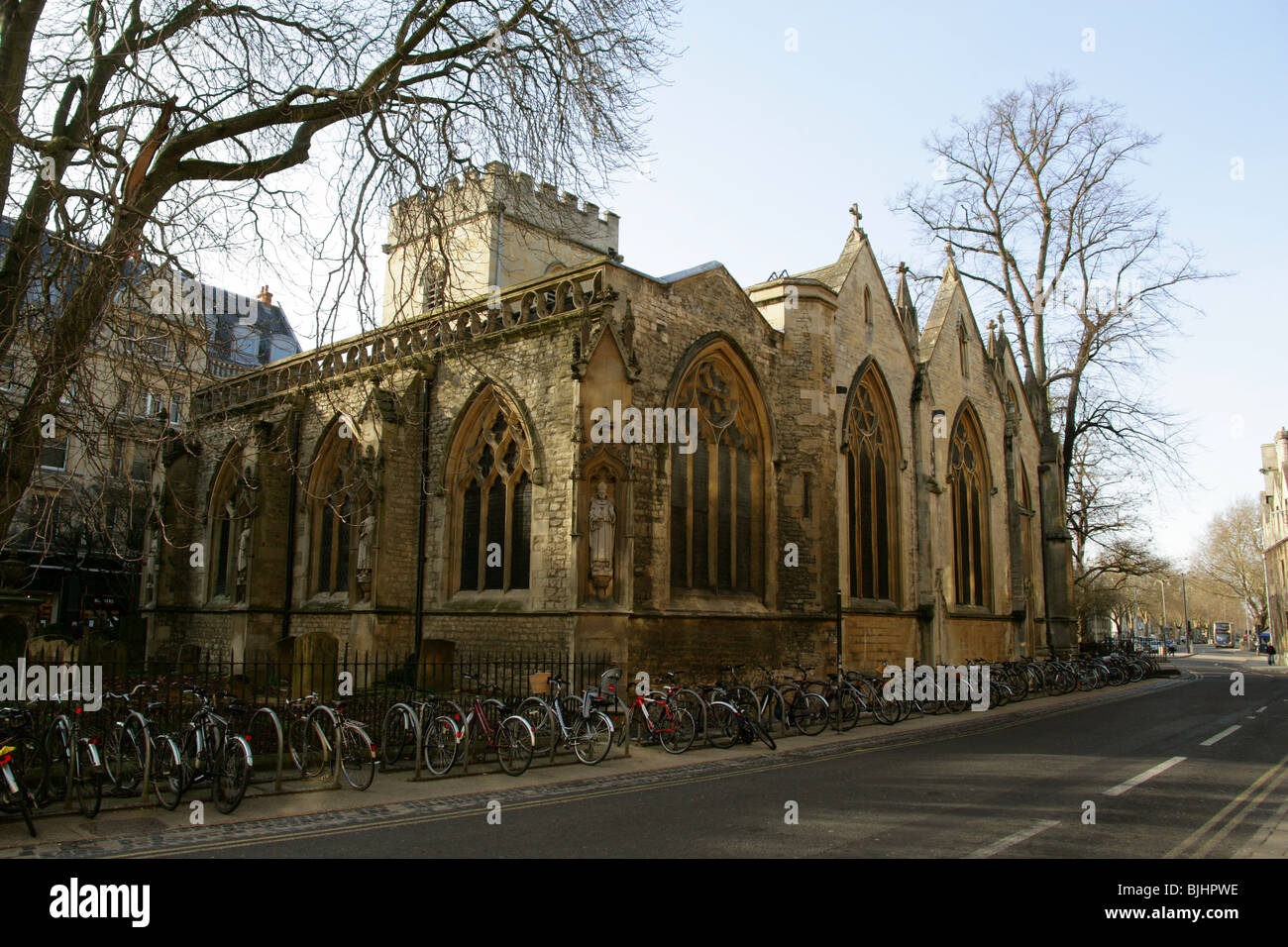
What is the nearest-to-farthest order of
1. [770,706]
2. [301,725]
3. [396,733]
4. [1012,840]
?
[1012,840]
[301,725]
[396,733]
[770,706]

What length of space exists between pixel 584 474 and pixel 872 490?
31.9ft

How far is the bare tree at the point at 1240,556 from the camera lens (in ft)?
231

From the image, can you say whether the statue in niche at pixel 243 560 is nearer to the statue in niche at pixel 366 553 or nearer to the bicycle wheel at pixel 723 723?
the statue in niche at pixel 366 553

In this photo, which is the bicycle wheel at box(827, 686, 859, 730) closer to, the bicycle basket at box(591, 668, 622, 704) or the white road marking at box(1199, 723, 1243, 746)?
the bicycle basket at box(591, 668, 622, 704)

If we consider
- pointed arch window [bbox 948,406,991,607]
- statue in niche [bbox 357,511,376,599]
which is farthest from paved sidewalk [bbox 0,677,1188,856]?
pointed arch window [bbox 948,406,991,607]

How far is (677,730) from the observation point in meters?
11.9

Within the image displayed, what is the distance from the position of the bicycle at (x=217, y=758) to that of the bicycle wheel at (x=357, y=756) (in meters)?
1.20

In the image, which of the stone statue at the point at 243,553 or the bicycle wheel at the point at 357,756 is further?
the stone statue at the point at 243,553

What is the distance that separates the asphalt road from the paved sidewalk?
26 centimetres

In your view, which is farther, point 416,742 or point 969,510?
point 969,510

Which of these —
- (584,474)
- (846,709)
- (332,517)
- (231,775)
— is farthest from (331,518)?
(231,775)

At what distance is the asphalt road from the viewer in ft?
20.8

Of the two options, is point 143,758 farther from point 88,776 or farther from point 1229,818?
point 1229,818

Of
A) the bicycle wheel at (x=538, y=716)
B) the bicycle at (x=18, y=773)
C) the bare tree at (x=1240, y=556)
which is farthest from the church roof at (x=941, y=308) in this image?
the bare tree at (x=1240, y=556)
